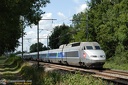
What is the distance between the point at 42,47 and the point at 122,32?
86233 mm

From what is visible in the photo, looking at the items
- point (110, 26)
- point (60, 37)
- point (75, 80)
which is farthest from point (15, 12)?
point (60, 37)

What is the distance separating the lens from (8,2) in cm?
2262

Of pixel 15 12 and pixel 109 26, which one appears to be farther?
pixel 109 26

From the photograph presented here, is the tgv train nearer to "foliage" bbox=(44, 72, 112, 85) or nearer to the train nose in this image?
the train nose

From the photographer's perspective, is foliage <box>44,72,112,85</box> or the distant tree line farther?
the distant tree line

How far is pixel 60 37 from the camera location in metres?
113

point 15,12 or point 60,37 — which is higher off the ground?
point 60,37

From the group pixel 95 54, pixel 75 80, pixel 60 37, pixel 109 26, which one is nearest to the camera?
pixel 75 80

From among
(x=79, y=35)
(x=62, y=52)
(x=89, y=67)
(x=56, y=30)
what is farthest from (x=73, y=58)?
(x=56, y=30)

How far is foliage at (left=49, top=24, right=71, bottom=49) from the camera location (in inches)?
4368

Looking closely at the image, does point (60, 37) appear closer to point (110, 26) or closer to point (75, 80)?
point (110, 26)

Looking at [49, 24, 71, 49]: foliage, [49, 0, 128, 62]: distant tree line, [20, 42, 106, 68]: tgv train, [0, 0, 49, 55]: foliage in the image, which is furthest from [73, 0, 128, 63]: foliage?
[49, 24, 71, 49]: foliage

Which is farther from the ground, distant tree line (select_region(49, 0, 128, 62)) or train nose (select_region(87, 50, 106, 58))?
distant tree line (select_region(49, 0, 128, 62))

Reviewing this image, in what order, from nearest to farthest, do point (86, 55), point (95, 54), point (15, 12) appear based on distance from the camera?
point (15, 12) → point (95, 54) → point (86, 55)
